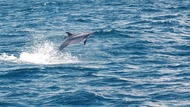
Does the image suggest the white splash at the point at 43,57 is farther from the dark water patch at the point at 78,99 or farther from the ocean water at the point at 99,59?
the dark water patch at the point at 78,99

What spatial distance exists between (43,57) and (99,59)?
392cm

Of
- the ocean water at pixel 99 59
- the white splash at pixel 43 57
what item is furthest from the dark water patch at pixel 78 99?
the white splash at pixel 43 57

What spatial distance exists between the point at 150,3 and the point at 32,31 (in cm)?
2343

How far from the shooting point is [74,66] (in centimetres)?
2855

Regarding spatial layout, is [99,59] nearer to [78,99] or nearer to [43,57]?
[43,57]

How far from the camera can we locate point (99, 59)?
30547mm

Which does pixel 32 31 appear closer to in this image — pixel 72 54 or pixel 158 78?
pixel 72 54

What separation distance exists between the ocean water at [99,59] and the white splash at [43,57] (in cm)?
6

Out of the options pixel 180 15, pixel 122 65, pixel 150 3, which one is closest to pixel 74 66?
pixel 122 65

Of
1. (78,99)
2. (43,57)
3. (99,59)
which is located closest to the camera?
(78,99)

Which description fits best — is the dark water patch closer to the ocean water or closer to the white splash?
the ocean water

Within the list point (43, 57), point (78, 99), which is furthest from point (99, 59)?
point (78, 99)

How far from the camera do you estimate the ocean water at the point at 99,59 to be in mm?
22375

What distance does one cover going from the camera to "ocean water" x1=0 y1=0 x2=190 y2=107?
22375mm
